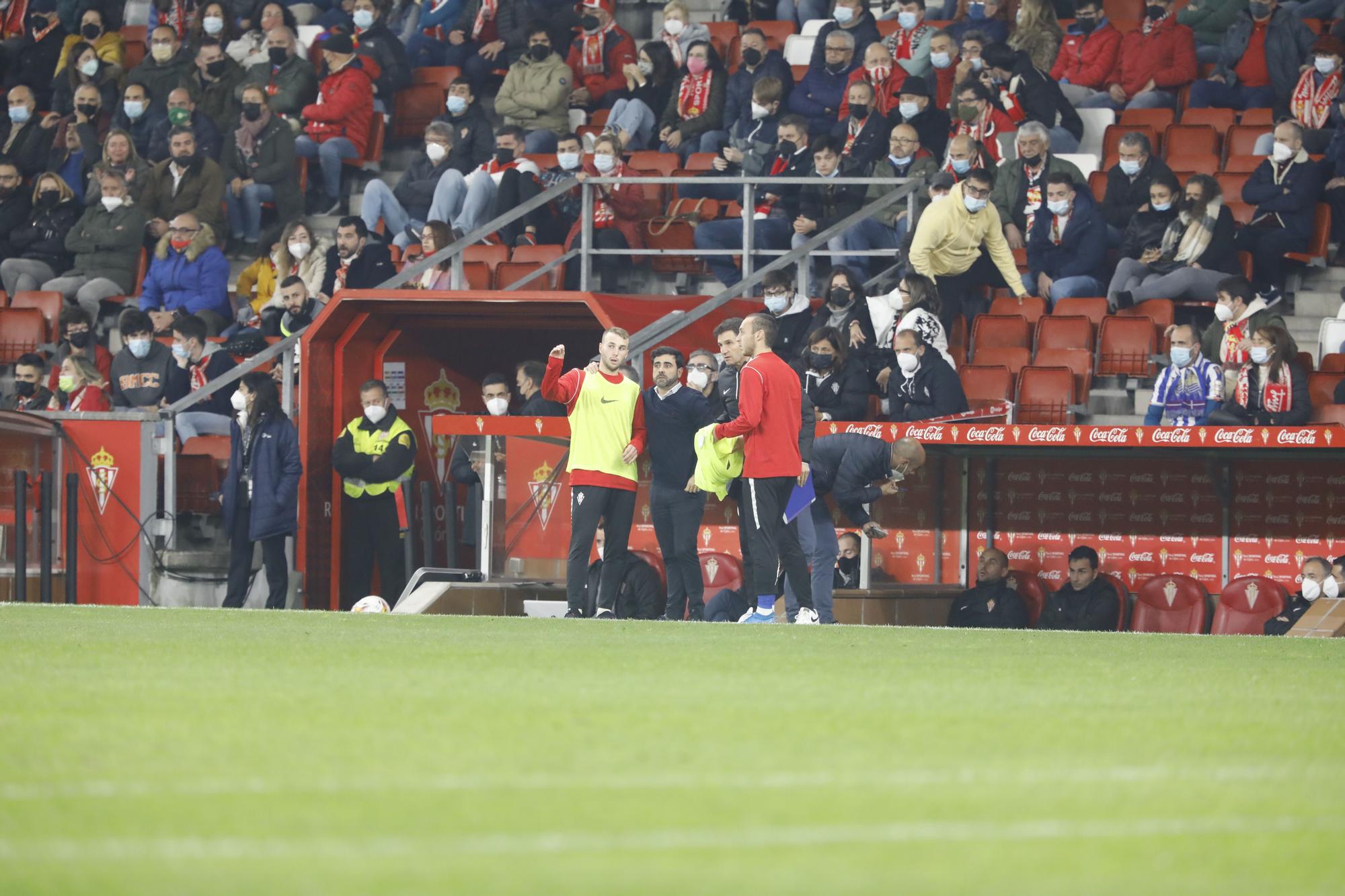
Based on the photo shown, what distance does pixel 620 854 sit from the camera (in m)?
3.93

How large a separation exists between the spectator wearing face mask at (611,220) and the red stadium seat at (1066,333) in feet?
13.6

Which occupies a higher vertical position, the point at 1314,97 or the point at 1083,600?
the point at 1314,97

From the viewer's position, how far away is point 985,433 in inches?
528

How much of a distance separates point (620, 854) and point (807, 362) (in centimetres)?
1071

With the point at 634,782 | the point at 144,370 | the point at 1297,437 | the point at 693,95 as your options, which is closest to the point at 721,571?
the point at 1297,437

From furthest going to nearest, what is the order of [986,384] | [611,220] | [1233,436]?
[611,220]
[986,384]
[1233,436]

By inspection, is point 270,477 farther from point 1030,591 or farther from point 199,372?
point 1030,591

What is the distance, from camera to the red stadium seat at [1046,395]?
47.7 ft

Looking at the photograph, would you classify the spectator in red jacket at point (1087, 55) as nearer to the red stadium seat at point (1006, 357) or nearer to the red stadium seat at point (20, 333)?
the red stadium seat at point (1006, 357)

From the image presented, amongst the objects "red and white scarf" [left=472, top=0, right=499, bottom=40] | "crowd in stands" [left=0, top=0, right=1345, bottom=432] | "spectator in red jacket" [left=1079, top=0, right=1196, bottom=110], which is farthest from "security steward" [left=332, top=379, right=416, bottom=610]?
"spectator in red jacket" [left=1079, top=0, right=1196, bottom=110]

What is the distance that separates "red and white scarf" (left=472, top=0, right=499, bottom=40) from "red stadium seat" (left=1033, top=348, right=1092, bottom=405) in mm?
8589

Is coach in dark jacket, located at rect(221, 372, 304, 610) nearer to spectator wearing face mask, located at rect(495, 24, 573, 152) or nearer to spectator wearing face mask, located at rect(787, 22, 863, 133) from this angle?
spectator wearing face mask, located at rect(495, 24, 573, 152)

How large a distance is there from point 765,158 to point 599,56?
320cm

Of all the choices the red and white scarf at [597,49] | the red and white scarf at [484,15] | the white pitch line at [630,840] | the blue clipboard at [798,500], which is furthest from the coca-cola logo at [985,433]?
the red and white scarf at [484,15]
